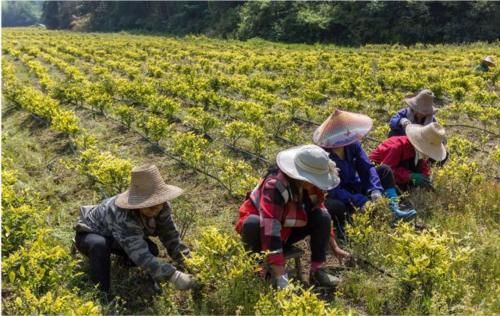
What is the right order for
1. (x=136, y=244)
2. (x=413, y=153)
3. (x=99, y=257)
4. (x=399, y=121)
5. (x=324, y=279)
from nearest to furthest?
(x=136, y=244) → (x=99, y=257) → (x=324, y=279) → (x=413, y=153) → (x=399, y=121)

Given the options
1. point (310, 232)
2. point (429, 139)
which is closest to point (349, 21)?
point (429, 139)

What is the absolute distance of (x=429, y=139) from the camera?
5.20 meters

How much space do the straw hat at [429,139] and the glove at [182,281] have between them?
273cm

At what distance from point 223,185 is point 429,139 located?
2511 mm

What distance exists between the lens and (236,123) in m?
7.77

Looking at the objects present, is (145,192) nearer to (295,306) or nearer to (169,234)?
(169,234)

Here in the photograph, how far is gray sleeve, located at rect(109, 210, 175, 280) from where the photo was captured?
148 inches

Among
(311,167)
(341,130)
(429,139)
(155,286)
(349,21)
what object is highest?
(311,167)

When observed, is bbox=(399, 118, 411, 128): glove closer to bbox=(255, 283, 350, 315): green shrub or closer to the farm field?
the farm field

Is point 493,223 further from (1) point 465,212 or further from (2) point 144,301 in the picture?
(2) point 144,301

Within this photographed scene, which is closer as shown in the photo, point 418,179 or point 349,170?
point 349,170

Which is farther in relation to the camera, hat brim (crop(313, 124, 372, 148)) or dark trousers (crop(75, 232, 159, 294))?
hat brim (crop(313, 124, 372, 148))

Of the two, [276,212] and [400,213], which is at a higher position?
[276,212]

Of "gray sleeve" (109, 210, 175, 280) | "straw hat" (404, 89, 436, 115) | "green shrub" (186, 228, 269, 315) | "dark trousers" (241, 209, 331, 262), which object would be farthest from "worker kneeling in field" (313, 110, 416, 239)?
"gray sleeve" (109, 210, 175, 280)
